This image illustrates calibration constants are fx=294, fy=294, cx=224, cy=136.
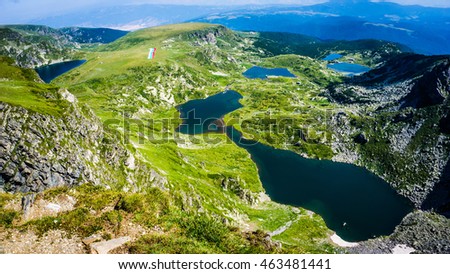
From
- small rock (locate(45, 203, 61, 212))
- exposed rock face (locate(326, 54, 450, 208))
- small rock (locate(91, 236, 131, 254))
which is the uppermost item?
small rock (locate(45, 203, 61, 212))

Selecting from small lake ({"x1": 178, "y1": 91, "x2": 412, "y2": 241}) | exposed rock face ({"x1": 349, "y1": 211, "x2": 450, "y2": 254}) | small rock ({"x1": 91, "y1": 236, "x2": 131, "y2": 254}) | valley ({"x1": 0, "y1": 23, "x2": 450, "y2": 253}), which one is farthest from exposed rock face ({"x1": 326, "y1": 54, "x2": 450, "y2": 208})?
small rock ({"x1": 91, "y1": 236, "x2": 131, "y2": 254})

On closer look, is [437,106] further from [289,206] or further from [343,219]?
[289,206]

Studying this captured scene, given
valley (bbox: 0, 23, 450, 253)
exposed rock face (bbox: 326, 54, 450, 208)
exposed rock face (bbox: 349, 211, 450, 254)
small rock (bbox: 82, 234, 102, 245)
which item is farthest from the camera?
exposed rock face (bbox: 326, 54, 450, 208)

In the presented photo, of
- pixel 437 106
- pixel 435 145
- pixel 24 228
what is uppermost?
pixel 24 228

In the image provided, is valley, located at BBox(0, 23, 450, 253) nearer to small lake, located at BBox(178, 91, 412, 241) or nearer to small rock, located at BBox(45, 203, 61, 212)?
small rock, located at BBox(45, 203, 61, 212)

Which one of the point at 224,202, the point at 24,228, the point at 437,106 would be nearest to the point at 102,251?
the point at 24,228
